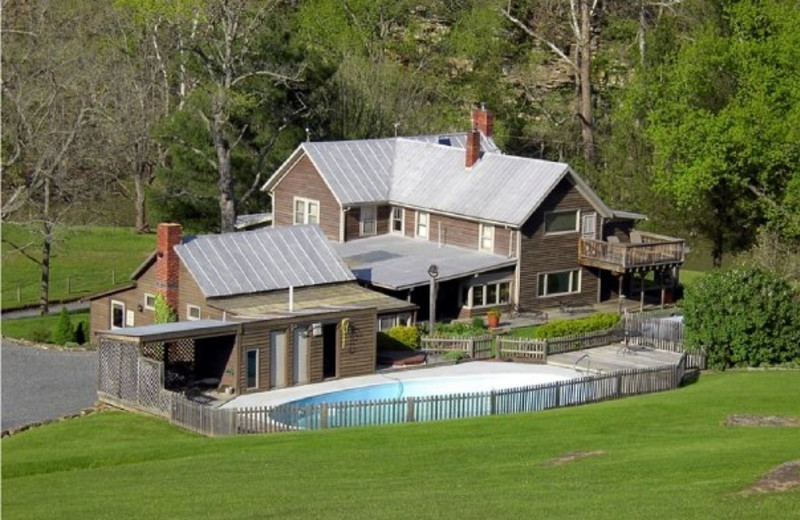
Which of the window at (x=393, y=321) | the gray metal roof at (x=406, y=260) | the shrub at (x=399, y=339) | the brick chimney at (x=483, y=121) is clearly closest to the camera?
the shrub at (x=399, y=339)

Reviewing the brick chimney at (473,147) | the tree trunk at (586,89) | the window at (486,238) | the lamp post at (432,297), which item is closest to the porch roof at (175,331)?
the lamp post at (432,297)

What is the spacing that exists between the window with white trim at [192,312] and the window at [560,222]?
52.7ft

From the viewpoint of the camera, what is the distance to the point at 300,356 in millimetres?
46750

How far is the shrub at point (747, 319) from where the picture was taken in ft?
161

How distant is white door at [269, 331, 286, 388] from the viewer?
46.0 meters

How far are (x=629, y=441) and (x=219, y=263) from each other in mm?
20495

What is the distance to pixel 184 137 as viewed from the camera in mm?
70500

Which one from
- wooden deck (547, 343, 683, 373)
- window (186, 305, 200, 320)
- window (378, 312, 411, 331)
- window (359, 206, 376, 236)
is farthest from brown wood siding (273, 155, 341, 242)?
wooden deck (547, 343, 683, 373)

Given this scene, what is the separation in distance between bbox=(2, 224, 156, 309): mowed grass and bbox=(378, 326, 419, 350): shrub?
16255mm

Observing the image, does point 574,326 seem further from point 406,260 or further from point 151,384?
point 151,384

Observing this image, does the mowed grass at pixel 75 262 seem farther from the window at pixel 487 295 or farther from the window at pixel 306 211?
the window at pixel 487 295

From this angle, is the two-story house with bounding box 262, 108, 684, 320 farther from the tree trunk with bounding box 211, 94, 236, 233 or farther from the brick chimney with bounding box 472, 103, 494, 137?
the tree trunk with bounding box 211, 94, 236, 233

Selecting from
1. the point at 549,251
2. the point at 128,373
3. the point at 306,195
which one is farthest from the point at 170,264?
the point at 549,251

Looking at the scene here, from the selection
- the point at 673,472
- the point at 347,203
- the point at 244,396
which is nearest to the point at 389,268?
the point at 347,203
